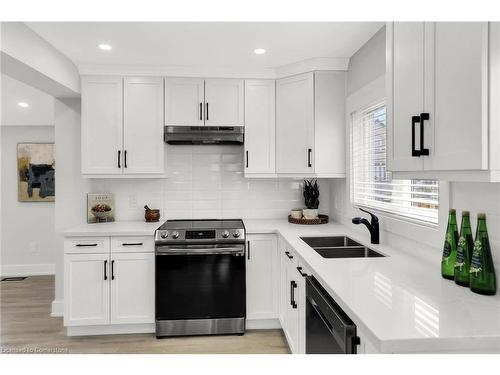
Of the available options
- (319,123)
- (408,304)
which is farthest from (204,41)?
(408,304)

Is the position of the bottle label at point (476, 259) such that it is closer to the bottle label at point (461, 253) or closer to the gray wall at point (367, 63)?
the bottle label at point (461, 253)

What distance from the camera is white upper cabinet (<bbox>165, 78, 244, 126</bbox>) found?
3244 mm

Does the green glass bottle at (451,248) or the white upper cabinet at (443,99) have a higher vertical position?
the white upper cabinet at (443,99)

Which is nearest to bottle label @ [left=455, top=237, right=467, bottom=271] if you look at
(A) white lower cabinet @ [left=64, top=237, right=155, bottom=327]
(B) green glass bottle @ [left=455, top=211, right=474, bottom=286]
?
(B) green glass bottle @ [left=455, top=211, right=474, bottom=286]

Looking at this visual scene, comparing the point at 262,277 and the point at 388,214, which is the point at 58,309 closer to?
the point at 262,277

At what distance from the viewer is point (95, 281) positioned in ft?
9.63

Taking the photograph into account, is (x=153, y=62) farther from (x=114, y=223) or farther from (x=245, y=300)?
(x=245, y=300)

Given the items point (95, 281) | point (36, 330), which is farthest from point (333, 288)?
point (36, 330)

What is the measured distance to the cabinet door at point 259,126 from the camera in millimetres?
3314

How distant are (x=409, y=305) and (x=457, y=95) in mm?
758

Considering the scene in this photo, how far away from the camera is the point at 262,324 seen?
310 centimetres

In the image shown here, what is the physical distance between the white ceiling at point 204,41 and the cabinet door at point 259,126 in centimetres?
22

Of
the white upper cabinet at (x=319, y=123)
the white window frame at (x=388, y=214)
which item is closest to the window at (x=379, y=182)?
the white window frame at (x=388, y=214)

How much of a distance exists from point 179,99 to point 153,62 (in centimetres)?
39
